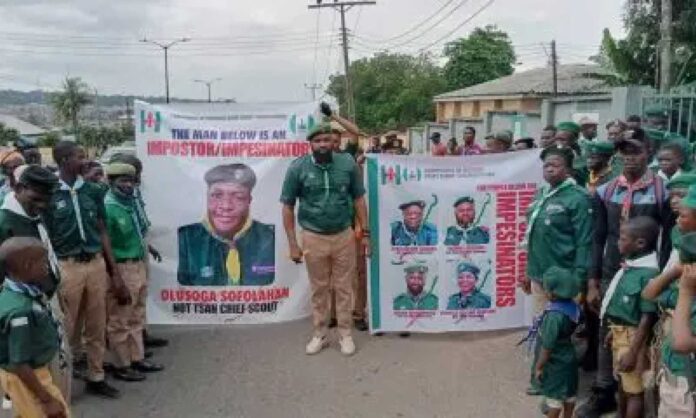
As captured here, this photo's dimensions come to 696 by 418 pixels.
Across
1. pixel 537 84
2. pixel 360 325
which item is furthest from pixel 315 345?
pixel 537 84

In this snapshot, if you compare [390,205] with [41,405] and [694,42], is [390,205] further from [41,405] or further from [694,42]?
[694,42]

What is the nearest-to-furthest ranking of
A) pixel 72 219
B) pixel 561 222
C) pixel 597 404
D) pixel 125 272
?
pixel 597 404 < pixel 561 222 < pixel 72 219 < pixel 125 272

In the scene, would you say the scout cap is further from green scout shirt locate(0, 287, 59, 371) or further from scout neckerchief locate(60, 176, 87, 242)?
green scout shirt locate(0, 287, 59, 371)

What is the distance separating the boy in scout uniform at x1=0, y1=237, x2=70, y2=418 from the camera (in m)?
3.36

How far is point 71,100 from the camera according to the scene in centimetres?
6425

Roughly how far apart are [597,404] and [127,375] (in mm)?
3398

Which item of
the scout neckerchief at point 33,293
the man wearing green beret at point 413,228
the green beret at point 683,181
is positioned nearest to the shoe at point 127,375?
the scout neckerchief at point 33,293

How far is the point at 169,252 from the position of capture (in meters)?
6.87

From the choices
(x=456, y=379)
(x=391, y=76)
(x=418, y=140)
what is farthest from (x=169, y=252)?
(x=391, y=76)

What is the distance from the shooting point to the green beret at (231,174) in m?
6.85

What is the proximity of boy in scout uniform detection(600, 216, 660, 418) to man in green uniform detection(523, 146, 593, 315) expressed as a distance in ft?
1.71

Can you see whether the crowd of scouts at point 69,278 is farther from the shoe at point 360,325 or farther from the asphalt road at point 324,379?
the shoe at point 360,325

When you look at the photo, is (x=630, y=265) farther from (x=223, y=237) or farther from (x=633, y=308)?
(x=223, y=237)

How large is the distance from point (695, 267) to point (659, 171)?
260 centimetres
